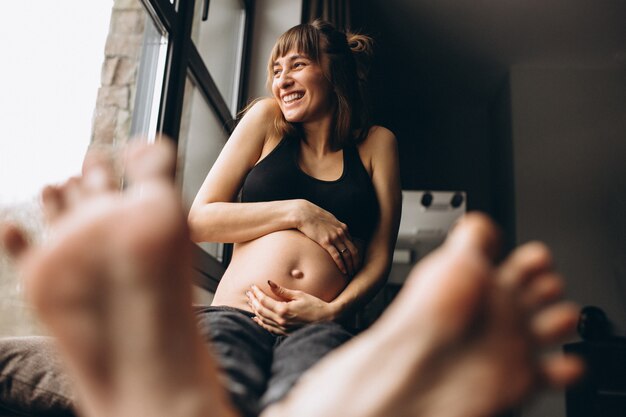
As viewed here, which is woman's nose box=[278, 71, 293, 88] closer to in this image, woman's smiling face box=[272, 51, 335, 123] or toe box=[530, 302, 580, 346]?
woman's smiling face box=[272, 51, 335, 123]

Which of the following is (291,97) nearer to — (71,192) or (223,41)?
(71,192)

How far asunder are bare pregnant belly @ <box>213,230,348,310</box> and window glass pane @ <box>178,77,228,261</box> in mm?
805

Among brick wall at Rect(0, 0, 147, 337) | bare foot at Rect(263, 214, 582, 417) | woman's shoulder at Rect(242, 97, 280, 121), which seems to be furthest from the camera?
woman's shoulder at Rect(242, 97, 280, 121)

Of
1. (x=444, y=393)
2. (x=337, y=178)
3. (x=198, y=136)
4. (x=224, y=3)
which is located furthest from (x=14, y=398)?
(x=224, y=3)

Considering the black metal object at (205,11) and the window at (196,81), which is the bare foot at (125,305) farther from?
the black metal object at (205,11)

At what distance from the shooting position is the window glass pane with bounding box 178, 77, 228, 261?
1782mm

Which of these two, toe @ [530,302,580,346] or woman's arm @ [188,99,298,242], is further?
woman's arm @ [188,99,298,242]

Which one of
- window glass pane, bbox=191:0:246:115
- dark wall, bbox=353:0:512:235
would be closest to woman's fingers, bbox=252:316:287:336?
window glass pane, bbox=191:0:246:115

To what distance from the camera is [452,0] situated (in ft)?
10.6

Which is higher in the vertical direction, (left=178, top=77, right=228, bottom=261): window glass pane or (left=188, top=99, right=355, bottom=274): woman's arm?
(left=178, top=77, right=228, bottom=261): window glass pane

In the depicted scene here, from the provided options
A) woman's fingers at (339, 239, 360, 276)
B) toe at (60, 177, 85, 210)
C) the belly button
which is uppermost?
toe at (60, 177, 85, 210)

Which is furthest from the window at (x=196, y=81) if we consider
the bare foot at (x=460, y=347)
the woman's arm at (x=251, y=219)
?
the bare foot at (x=460, y=347)

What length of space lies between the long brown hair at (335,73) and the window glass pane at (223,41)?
0.65 meters

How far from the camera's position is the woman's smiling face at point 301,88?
A: 3.95ft
